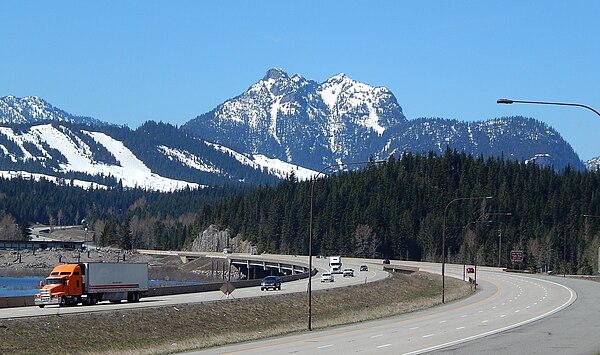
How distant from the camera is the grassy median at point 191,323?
5053 centimetres

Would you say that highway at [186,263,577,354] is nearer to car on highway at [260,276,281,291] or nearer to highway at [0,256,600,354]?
highway at [0,256,600,354]

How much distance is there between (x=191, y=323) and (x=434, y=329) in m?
16.1

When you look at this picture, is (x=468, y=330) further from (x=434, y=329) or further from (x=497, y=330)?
(x=434, y=329)

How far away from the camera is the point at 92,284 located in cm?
6988

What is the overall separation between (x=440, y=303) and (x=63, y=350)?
44.9m

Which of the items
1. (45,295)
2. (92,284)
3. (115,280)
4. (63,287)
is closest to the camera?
(45,295)

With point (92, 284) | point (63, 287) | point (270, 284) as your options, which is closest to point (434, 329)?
point (92, 284)

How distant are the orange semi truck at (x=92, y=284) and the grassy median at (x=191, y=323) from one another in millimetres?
7914

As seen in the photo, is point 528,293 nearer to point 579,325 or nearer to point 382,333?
point 579,325

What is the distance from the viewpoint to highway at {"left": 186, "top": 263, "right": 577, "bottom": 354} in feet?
150

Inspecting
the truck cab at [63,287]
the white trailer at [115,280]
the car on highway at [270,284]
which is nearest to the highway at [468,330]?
the truck cab at [63,287]

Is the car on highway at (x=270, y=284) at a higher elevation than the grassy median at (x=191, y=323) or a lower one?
higher

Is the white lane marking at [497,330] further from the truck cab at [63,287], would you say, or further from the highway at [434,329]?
the truck cab at [63,287]

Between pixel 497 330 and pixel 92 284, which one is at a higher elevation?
pixel 92 284
